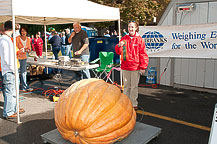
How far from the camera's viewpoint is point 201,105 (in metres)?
5.96

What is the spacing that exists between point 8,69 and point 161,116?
142 inches

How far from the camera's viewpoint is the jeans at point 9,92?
16.6ft

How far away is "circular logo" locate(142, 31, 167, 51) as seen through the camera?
7355 millimetres

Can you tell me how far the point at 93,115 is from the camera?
332 cm

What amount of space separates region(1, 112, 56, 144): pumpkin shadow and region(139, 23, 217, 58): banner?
4.18 metres

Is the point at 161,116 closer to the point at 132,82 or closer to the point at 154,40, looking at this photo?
the point at 132,82

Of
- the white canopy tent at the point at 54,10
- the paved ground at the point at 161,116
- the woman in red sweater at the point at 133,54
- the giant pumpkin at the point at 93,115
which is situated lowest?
the paved ground at the point at 161,116

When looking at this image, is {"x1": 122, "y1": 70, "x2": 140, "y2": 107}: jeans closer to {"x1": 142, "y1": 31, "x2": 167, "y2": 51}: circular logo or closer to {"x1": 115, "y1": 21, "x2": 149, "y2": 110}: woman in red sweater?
{"x1": 115, "y1": 21, "x2": 149, "y2": 110}: woman in red sweater

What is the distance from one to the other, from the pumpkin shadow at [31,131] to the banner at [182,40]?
418 centimetres

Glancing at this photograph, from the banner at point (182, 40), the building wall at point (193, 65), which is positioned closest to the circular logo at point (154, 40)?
the banner at point (182, 40)

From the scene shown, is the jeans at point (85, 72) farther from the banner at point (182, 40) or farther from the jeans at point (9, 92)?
the jeans at point (9, 92)

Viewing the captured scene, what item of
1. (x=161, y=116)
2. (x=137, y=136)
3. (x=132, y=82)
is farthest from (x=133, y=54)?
(x=137, y=136)

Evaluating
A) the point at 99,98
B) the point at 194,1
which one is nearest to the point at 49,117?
the point at 99,98

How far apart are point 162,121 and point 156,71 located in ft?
12.8
